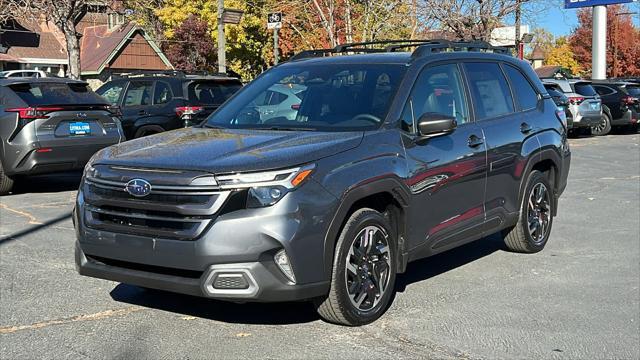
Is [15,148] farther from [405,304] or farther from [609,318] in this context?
[609,318]

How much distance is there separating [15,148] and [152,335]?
619cm

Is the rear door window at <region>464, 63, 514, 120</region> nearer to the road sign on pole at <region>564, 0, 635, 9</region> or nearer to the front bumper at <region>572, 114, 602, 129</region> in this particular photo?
the front bumper at <region>572, 114, 602, 129</region>

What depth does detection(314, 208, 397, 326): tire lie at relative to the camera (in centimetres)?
446

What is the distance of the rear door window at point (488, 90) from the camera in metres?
6.02

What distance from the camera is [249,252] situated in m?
4.07

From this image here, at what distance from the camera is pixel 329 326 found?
475 cm

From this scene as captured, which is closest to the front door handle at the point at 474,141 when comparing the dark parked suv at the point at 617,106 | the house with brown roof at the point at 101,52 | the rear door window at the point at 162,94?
the rear door window at the point at 162,94

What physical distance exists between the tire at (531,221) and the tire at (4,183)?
6956 mm

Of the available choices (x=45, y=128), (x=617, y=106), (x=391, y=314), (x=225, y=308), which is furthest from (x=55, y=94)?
(x=617, y=106)

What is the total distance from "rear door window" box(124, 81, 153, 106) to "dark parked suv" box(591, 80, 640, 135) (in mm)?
15481

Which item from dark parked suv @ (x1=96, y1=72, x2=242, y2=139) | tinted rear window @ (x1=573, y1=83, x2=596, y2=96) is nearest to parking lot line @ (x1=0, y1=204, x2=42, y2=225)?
dark parked suv @ (x1=96, y1=72, x2=242, y2=139)

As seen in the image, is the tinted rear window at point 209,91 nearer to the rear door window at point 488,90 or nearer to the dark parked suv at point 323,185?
the dark parked suv at point 323,185

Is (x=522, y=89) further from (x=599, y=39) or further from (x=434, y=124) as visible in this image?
(x=599, y=39)

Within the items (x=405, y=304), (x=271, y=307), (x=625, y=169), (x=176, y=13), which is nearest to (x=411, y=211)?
(x=405, y=304)
